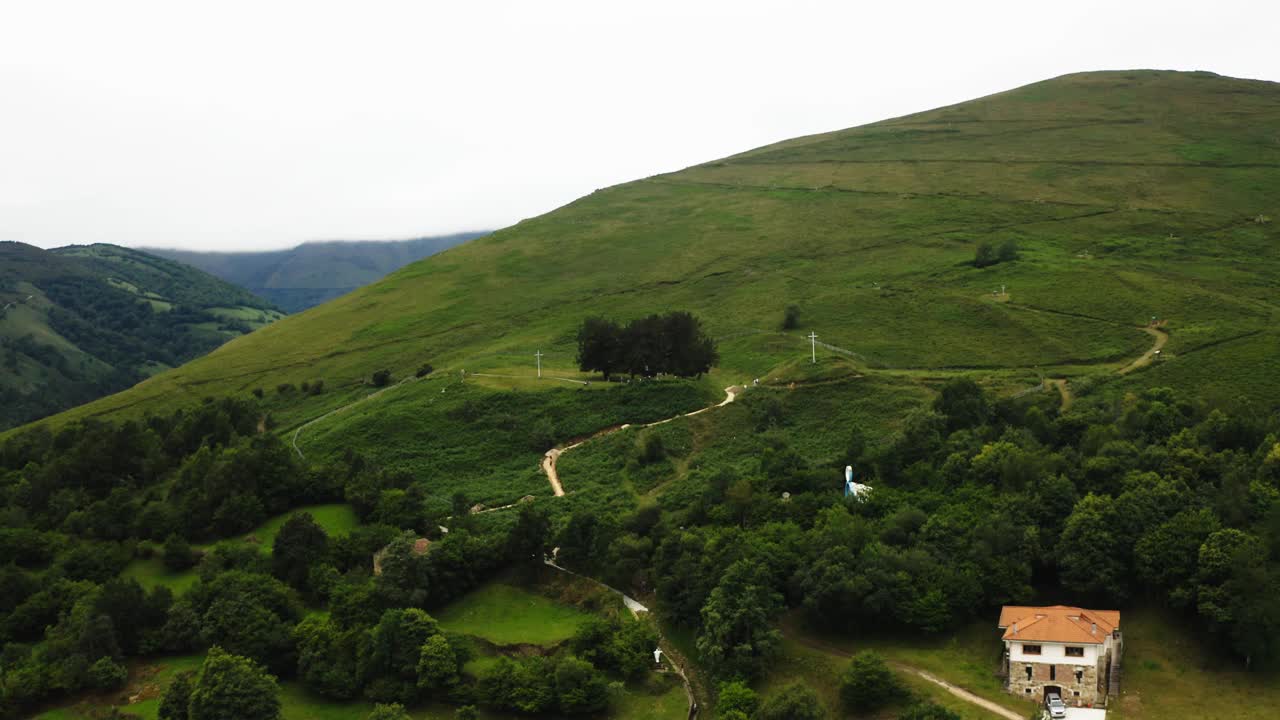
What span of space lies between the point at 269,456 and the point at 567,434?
2180 centimetres

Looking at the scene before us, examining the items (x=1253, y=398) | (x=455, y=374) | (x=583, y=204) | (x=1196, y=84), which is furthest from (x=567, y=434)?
(x=1196, y=84)

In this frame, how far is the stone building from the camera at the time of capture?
42312 millimetres

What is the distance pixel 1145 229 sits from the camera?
117562mm

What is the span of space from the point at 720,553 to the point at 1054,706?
56.7ft

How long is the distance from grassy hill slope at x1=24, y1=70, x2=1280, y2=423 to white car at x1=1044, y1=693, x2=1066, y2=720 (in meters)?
40.7

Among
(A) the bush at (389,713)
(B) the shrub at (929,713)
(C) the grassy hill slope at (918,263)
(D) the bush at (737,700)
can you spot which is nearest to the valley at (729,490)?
(D) the bush at (737,700)

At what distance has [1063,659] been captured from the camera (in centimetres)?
4231

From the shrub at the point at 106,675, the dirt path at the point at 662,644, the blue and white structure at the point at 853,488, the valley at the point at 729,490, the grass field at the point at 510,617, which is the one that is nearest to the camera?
the valley at the point at 729,490

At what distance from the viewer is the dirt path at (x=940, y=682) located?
4150cm

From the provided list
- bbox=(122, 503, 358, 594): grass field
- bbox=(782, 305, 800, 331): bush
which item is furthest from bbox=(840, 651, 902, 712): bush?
bbox=(782, 305, 800, 331): bush

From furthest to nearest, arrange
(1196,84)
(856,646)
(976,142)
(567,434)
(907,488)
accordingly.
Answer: (1196,84) → (976,142) → (567,434) → (907,488) → (856,646)

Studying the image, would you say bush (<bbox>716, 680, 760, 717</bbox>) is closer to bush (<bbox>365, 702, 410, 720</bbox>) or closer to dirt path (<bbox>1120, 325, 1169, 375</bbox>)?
bush (<bbox>365, 702, 410, 720</bbox>)

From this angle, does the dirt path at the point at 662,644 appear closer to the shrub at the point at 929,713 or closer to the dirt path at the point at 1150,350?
the shrub at the point at 929,713

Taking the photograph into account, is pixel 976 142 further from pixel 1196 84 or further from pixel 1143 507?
pixel 1143 507
